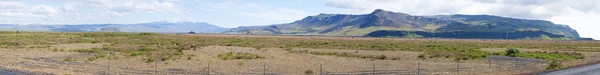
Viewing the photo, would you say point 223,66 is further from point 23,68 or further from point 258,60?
point 23,68

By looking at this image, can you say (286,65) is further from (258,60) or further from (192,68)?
(192,68)

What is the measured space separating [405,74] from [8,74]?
2712cm

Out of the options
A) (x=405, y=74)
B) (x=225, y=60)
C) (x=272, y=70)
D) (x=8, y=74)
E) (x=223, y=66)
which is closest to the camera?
(x=8, y=74)

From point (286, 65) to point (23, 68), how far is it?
2087 cm

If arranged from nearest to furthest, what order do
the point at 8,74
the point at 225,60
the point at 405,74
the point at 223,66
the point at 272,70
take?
the point at 8,74, the point at 405,74, the point at 272,70, the point at 223,66, the point at 225,60

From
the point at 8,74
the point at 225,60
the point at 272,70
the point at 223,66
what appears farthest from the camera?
the point at 225,60

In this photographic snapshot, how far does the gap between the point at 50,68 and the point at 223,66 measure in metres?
13.4

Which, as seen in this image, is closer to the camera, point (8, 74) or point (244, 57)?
point (8, 74)

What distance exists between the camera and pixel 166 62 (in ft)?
137

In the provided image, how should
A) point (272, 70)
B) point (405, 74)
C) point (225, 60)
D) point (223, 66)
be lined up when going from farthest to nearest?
point (225, 60)
point (223, 66)
point (272, 70)
point (405, 74)

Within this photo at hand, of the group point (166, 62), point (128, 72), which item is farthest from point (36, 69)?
point (166, 62)

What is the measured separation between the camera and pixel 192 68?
124 ft

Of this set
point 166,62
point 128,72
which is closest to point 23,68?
point 128,72

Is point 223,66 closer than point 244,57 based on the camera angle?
Yes
